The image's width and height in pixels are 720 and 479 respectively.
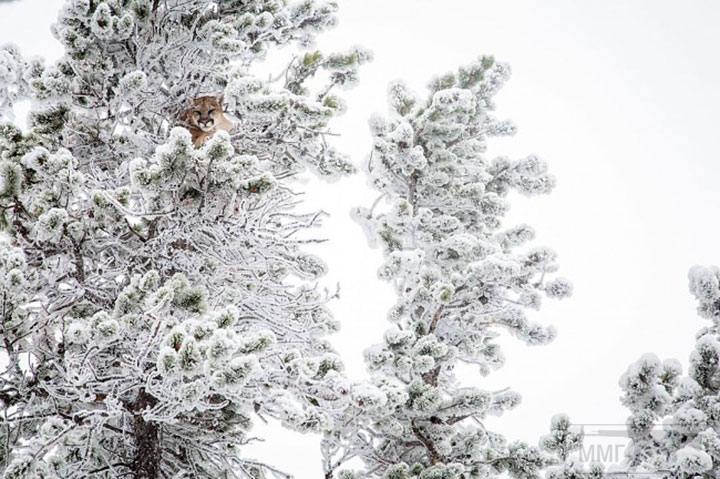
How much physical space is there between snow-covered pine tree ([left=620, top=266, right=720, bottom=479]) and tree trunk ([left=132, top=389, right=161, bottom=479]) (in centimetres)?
395

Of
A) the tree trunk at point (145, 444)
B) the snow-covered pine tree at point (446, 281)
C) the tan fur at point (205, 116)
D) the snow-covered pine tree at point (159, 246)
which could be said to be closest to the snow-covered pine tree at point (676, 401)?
the snow-covered pine tree at point (446, 281)

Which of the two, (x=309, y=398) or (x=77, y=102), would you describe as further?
(x=77, y=102)

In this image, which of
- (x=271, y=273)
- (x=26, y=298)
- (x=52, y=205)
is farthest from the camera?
(x=271, y=273)

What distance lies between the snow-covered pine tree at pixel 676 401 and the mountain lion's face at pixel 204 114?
5004 mm

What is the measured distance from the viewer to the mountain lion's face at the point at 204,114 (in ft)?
23.7

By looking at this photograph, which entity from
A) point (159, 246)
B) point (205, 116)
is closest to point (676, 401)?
point (159, 246)

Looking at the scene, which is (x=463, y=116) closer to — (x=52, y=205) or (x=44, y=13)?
(x=52, y=205)

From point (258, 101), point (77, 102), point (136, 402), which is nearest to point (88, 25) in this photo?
point (77, 102)

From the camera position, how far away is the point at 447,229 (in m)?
7.98

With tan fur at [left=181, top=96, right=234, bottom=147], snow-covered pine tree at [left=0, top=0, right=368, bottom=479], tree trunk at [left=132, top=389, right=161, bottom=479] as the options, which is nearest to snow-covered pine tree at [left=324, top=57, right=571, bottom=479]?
snow-covered pine tree at [left=0, top=0, right=368, bottom=479]

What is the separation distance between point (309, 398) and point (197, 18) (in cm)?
410

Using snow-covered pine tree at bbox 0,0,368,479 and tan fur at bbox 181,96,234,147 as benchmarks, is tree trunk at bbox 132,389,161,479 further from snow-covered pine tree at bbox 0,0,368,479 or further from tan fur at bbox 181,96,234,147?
tan fur at bbox 181,96,234,147

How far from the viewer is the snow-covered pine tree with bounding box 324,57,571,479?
6.41 m

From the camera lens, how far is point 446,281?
7520mm
